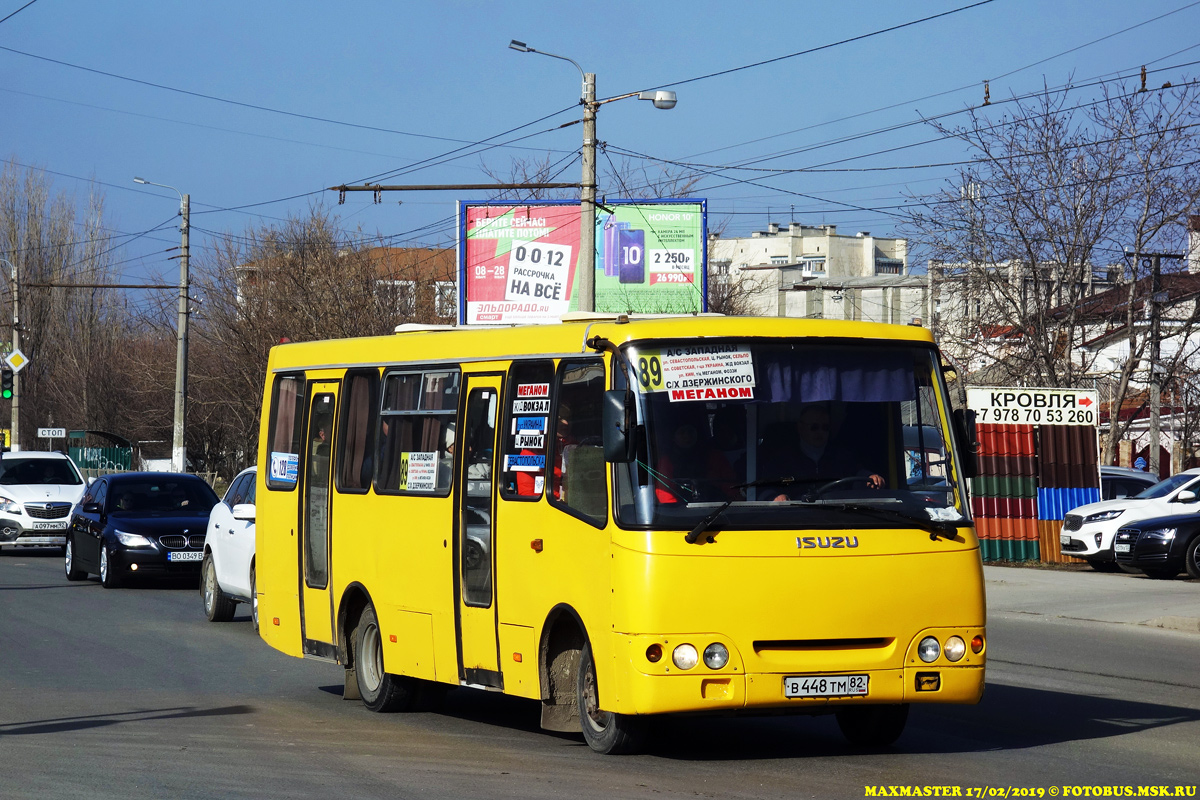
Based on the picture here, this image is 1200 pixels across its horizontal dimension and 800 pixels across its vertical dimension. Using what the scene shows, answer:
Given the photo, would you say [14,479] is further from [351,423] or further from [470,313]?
[351,423]

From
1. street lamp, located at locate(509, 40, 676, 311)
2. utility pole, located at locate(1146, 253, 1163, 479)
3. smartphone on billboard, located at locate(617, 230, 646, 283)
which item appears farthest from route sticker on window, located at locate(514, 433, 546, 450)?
smartphone on billboard, located at locate(617, 230, 646, 283)

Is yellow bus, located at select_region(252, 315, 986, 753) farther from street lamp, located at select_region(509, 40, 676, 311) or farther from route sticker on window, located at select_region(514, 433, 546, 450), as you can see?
street lamp, located at select_region(509, 40, 676, 311)

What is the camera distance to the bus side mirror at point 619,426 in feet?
25.2

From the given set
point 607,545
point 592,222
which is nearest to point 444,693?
point 607,545

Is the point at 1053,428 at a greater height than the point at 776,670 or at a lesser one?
greater

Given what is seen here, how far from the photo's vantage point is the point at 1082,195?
31453mm

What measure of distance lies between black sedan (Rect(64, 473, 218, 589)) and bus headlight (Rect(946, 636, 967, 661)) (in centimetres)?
1413

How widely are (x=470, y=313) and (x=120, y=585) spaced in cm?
1490

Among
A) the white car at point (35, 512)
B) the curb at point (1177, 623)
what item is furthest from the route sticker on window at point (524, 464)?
the white car at point (35, 512)

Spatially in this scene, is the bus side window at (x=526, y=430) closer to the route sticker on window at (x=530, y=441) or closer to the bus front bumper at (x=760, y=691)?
the route sticker on window at (x=530, y=441)

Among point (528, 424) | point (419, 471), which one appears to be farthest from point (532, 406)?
point (419, 471)

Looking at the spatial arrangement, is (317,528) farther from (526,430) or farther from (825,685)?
(825,685)

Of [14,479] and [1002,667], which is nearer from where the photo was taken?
[1002,667]

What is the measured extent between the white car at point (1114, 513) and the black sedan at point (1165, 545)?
0.84 m
